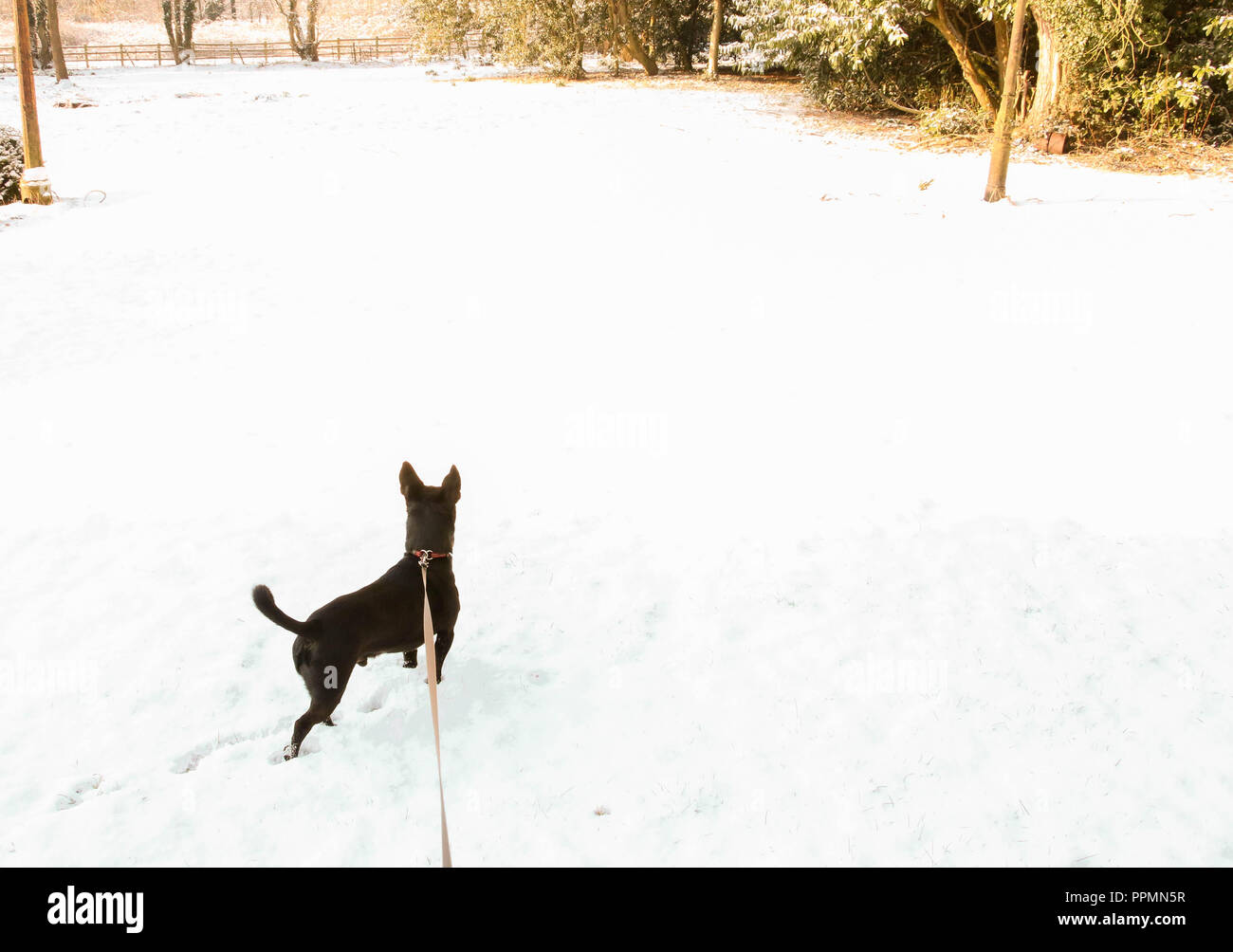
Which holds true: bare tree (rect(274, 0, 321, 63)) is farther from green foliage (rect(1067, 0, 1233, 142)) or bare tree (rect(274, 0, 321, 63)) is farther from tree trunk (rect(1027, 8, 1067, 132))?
green foliage (rect(1067, 0, 1233, 142))

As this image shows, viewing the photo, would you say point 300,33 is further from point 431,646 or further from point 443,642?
point 431,646

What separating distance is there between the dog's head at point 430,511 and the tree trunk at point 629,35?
102ft

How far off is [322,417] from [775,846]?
676 centimetres

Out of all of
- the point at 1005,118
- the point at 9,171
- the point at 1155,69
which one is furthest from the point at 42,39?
the point at 1155,69

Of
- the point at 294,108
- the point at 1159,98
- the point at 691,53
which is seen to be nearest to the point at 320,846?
the point at 1159,98

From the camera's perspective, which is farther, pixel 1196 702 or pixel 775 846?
pixel 1196 702

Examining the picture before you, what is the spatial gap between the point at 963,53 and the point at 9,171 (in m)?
22.2

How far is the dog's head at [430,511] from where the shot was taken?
4.55 meters

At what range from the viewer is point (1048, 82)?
17922 millimetres

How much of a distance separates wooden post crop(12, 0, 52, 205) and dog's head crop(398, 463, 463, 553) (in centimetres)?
1474

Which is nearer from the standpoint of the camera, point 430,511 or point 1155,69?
point 430,511
